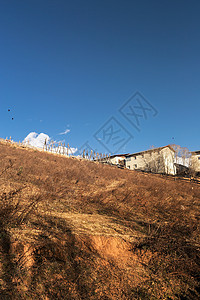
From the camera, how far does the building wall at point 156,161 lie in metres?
36.1

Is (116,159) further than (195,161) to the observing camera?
Yes

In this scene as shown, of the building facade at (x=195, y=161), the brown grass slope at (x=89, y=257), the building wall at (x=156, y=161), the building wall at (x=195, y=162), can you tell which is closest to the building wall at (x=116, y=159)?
the building wall at (x=156, y=161)

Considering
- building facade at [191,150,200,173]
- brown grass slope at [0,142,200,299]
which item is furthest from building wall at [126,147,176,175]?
brown grass slope at [0,142,200,299]

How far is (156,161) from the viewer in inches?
1451

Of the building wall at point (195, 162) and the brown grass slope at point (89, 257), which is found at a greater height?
the building wall at point (195, 162)

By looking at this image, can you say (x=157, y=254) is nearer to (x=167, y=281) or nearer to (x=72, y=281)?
(x=167, y=281)

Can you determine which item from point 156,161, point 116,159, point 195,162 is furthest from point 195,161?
point 116,159

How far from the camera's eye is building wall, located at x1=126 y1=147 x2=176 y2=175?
119 feet

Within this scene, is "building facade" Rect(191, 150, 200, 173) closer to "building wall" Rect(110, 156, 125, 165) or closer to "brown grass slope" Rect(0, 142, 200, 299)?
"building wall" Rect(110, 156, 125, 165)

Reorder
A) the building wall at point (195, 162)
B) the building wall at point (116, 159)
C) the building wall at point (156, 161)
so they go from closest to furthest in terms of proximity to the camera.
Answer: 1. the building wall at point (195, 162)
2. the building wall at point (156, 161)
3. the building wall at point (116, 159)

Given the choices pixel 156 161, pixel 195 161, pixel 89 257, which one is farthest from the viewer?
pixel 156 161

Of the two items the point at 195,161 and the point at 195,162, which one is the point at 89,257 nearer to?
the point at 195,162

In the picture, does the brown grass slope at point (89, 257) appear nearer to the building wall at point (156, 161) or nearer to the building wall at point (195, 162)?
the building wall at point (156, 161)

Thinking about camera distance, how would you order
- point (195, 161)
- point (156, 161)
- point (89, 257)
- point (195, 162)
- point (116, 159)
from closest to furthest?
1. point (89, 257)
2. point (195, 162)
3. point (195, 161)
4. point (156, 161)
5. point (116, 159)
